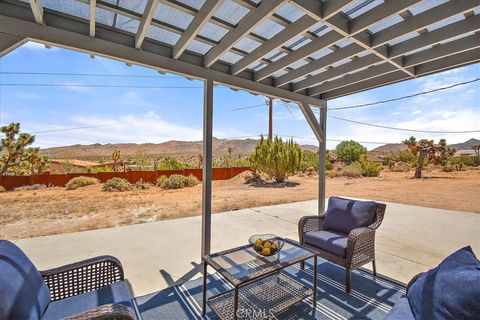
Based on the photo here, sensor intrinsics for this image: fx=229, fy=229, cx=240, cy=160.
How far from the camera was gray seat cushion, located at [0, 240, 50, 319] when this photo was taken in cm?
110

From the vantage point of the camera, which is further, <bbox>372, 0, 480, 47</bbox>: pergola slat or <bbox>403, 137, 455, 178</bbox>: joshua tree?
<bbox>403, 137, 455, 178</bbox>: joshua tree

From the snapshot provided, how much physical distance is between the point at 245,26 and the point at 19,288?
2.37 meters

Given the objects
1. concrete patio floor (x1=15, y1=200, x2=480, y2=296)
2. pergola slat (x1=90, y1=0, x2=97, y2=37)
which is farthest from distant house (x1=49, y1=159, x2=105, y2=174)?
pergola slat (x1=90, y1=0, x2=97, y2=37)

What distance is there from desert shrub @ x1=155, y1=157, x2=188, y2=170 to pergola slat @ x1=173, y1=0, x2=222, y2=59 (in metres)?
8.16

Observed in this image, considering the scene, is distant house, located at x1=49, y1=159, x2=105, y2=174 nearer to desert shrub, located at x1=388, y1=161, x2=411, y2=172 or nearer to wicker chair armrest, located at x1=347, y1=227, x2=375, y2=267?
wicker chair armrest, located at x1=347, y1=227, x2=375, y2=267

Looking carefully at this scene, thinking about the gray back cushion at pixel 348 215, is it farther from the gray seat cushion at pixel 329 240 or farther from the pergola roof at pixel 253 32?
the pergola roof at pixel 253 32

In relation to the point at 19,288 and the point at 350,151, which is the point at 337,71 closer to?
the point at 19,288

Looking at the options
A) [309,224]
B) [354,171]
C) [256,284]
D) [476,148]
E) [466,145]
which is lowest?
[256,284]

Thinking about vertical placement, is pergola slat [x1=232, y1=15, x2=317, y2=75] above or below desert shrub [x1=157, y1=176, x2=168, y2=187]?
above

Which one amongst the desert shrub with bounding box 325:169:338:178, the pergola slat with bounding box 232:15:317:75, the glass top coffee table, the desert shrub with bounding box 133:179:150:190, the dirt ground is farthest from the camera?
the desert shrub with bounding box 325:169:338:178

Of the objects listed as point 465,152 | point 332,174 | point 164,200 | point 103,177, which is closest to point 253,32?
point 164,200

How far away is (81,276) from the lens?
1705 mm

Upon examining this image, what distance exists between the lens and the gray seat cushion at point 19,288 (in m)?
1.10

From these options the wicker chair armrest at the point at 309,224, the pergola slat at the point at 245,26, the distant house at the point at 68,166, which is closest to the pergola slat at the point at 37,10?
the pergola slat at the point at 245,26
